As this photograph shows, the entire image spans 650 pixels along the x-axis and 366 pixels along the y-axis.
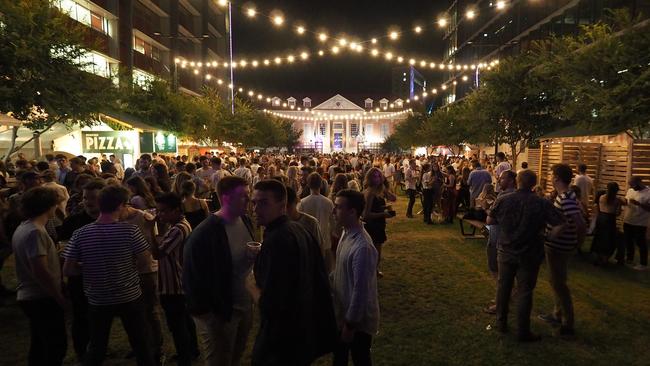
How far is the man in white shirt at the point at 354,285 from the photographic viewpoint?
9.62ft

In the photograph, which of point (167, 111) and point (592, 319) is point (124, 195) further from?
point (167, 111)

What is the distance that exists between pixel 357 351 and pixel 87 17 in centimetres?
2964

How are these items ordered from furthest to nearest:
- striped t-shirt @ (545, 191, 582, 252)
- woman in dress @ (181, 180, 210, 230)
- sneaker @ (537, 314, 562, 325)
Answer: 1. woman in dress @ (181, 180, 210, 230)
2. sneaker @ (537, 314, 562, 325)
3. striped t-shirt @ (545, 191, 582, 252)

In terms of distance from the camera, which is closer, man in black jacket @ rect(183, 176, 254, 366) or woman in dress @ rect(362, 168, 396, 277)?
man in black jacket @ rect(183, 176, 254, 366)

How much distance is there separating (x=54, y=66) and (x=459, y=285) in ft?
37.5

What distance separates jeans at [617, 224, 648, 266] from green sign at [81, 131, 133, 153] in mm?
13441

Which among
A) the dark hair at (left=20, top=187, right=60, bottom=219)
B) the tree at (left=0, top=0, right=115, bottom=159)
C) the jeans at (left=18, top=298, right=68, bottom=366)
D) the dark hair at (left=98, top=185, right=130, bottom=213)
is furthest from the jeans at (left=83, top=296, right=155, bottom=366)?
the tree at (left=0, top=0, right=115, bottom=159)

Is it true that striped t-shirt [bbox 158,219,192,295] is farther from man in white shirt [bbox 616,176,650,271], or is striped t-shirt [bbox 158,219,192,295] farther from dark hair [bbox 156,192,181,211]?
man in white shirt [bbox 616,176,650,271]

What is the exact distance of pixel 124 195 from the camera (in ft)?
11.4

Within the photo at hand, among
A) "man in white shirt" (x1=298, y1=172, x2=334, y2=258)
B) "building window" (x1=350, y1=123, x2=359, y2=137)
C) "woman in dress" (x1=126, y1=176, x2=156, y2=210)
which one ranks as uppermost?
"building window" (x1=350, y1=123, x2=359, y2=137)

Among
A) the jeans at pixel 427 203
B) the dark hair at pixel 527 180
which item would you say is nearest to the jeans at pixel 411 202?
the jeans at pixel 427 203

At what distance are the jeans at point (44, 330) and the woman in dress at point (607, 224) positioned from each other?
28.0 feet

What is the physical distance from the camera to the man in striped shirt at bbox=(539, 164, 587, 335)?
4.94m

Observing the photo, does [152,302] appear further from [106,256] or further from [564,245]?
[564,245]
